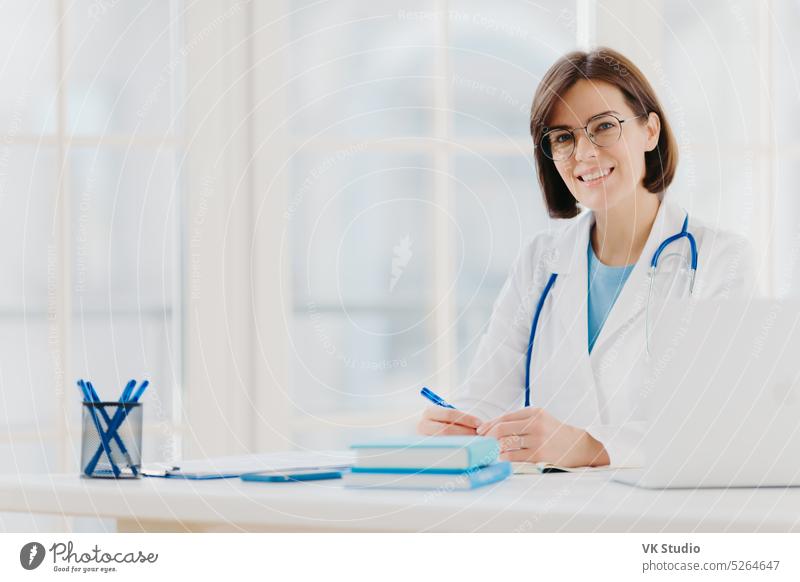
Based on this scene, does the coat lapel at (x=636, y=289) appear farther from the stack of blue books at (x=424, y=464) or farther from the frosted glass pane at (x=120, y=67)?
the frosted glass pane at (x=120, y=67)

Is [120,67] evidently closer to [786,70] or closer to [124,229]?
[124,229]

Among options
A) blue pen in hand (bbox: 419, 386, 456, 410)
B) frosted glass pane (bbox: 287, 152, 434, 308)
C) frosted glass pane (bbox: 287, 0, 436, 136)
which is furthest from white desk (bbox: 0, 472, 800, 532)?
frosted glass pane (bbox: 287, 0, 436, 136)

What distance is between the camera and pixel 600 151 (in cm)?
201

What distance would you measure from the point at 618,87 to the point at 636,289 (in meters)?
0.42

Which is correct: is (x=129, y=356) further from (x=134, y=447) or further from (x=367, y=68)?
(x=134, y=447)

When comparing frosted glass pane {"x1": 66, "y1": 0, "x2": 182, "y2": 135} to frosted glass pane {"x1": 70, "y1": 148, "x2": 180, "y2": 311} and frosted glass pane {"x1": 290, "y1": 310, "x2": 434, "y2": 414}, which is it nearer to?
frosted glass pane {"x1": 70, "y1": 148, "x2": 180, "y2": 311}

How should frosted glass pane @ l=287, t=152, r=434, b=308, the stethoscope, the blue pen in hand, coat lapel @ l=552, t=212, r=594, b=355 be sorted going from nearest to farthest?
the blue pen in hand
the stethoscope
coat lapel @ l=552, t=212, r=594, b=355
frosted glass pane @ l=287, t=152, r=434, b=308

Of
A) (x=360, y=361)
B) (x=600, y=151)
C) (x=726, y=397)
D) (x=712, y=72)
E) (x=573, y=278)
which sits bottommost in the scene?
(x=360, y=361)

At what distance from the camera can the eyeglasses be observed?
2.00 m

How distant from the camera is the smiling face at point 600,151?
1.99 m

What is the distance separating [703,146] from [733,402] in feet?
6.29

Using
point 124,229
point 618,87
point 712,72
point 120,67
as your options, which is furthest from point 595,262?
point 120,67

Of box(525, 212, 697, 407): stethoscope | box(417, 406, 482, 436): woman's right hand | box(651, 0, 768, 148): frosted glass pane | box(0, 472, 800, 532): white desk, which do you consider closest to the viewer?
box(0, 472, 800, 532): white desk

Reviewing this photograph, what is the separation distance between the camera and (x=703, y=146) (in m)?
2.88
